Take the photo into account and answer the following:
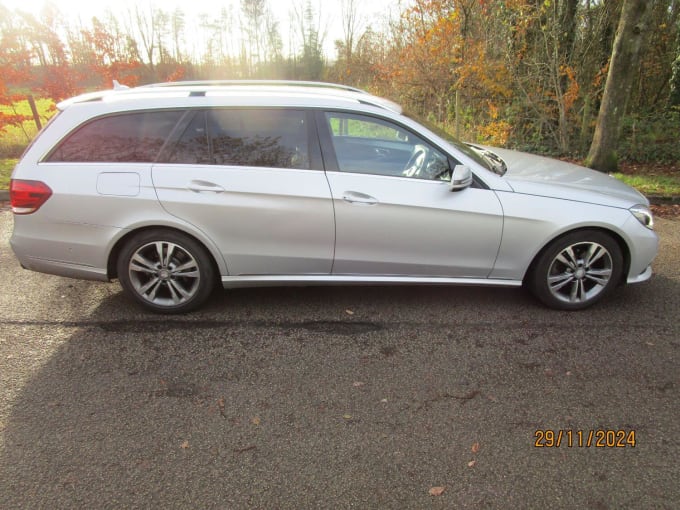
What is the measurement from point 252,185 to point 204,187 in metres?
0.35

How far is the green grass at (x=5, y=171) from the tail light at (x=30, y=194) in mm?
4841

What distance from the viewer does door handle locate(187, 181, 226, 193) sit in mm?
3455

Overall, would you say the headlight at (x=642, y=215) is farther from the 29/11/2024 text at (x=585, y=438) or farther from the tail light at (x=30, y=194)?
the tail light at (x=30, y=194)

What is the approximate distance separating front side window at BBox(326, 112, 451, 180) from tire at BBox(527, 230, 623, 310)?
3.42 ft

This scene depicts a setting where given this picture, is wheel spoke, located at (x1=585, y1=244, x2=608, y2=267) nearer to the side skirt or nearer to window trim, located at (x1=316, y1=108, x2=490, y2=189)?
the side skirt

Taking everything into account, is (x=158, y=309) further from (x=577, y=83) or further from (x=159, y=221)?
(x=577, y=83)

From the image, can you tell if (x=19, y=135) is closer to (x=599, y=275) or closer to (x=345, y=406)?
(x=345, y=406)

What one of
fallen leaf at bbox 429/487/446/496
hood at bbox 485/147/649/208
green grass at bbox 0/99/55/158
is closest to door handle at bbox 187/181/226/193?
hood at bbox 485/147/649/208

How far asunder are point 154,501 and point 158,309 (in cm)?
185

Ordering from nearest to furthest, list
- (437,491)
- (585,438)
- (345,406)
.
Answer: (437,491)
(585,438)
(345,406)

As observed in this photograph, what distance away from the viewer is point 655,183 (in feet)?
26.1

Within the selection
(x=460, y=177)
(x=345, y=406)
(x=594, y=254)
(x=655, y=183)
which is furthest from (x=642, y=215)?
(x=655, y=183)

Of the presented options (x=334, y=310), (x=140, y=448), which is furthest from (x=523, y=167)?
(x=140, y=448)

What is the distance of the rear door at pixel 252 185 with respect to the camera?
346cm
